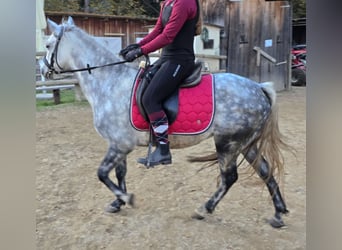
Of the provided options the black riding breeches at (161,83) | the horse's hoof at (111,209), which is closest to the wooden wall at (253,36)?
the black riding breeches at (161,83)

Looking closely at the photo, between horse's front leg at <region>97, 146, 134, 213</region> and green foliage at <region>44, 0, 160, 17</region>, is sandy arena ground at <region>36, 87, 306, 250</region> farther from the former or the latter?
green foliage at <region>44, 0, 160, 17</region>

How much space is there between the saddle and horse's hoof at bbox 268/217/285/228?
610 mm

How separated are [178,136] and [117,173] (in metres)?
0.32

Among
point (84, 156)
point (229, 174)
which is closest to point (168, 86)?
point (229, 174)

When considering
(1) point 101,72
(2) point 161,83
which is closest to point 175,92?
(2) point 161,83

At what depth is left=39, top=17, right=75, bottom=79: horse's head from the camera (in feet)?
5.41

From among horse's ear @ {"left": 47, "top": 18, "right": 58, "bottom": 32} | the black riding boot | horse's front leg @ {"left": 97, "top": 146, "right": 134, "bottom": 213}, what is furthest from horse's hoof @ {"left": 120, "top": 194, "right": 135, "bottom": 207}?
horse's ear @ {"left": 47, "top": 18, "right": 58, "bottom": 32}

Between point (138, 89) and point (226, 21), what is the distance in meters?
0.70

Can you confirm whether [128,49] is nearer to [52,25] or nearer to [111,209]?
[52,25]

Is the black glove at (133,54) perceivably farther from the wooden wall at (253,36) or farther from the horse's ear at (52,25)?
the wooden wall at (253,36)

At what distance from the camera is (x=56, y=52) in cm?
167
